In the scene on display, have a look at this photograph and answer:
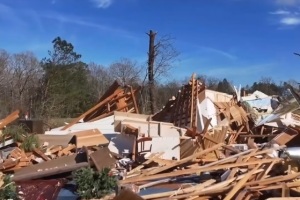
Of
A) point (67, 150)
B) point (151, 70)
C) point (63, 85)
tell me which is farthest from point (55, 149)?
point (63, 85)

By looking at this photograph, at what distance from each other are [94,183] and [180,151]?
9.32 ft

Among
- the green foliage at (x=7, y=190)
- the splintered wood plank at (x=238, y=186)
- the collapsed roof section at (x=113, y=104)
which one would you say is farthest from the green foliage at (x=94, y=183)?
the collapsed roof section at (x=113, y=104)

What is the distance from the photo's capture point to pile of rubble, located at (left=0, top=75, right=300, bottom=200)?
22.3 feet

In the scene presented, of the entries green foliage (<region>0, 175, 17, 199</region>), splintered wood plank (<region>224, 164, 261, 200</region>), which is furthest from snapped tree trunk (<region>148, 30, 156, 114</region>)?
green foliage (<region>0, 175, 17, 199</region>)

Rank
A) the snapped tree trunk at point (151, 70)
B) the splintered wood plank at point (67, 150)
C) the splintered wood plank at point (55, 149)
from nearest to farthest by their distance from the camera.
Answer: the splintered wood plank at point (67, 150)
the splintered wood plank at point (55, 149)
the snapped tree trunk at point (151, 70)

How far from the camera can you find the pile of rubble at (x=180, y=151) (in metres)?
6.80

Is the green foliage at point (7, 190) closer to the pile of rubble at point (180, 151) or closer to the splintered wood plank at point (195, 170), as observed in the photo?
the pile of rubble at point (180, 151)

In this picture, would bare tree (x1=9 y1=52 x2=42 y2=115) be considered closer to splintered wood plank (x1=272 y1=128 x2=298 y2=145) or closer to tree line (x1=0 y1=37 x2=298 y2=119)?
tree line (x1=0 y1=37 x2=298 y2=119)

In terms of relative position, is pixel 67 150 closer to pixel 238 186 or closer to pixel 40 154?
pixel 40 154

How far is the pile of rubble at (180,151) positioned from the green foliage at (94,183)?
27 centimetres

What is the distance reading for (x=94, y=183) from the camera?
22.6ft

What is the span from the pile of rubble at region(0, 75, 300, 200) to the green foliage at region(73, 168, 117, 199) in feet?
0.90

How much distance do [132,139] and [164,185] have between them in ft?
8.43

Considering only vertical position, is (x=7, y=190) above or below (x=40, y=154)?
below
